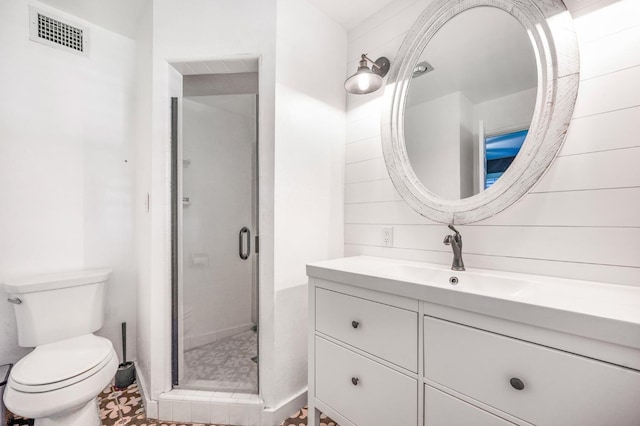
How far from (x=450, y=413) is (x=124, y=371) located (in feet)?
6.97

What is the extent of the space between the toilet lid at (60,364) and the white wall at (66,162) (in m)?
0.50

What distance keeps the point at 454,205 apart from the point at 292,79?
1.21 metres

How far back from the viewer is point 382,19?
1812mm

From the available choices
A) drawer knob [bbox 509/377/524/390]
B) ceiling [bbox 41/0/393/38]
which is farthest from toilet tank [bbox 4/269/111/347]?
drawer knob [bbox 509/377/524/390]

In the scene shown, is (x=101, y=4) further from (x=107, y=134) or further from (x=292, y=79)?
(x=292, y=79)

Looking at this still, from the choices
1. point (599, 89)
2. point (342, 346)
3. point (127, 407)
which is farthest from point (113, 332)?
point (599, 89)

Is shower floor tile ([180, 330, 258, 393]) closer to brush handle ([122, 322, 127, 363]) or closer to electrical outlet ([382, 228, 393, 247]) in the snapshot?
brush handle ([122, 322, 127, 363])

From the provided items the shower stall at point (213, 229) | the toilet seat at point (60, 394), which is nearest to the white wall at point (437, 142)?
the shower stall at point (213, 229)

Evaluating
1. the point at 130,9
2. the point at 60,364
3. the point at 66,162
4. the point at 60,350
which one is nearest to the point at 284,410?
the point at 60,364

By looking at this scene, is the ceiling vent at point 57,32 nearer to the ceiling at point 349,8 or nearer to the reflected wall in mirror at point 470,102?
the ceiling at point 349,8

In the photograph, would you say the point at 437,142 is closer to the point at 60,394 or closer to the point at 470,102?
the point at 470,102

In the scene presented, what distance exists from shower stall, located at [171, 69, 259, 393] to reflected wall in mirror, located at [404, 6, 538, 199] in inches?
42.1

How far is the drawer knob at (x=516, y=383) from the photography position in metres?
0.81

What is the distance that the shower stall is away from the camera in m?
1.74
